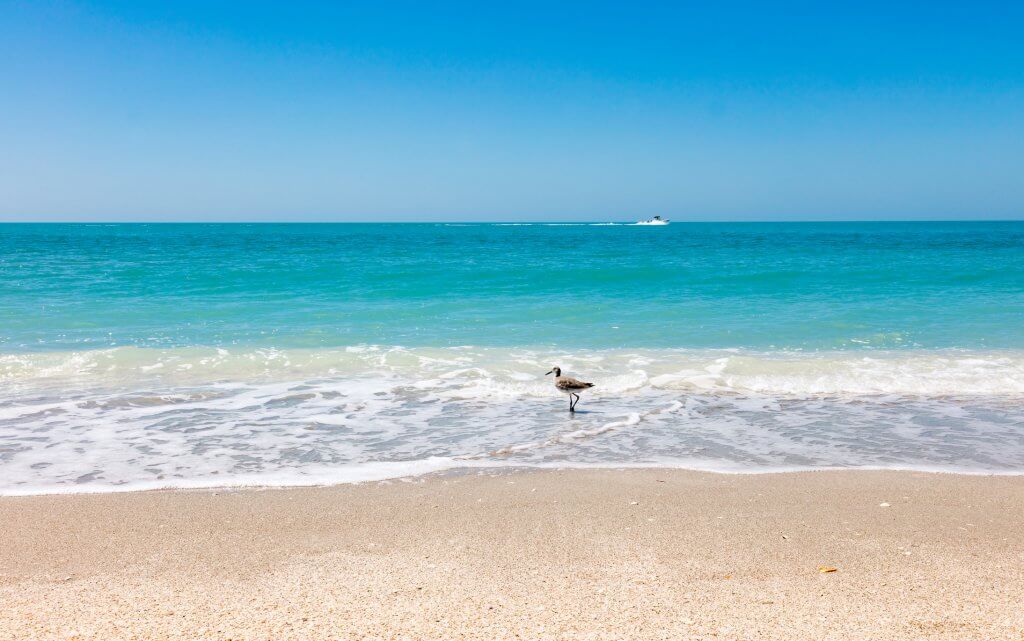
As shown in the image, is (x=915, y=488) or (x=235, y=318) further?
(x=235, y=318)

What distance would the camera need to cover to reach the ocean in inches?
288

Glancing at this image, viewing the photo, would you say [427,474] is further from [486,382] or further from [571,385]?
[486,382]

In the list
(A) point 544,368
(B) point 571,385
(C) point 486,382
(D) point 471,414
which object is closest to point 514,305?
(A) point 544,368

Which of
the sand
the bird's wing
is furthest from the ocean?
the sand

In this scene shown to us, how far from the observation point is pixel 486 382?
11.1m

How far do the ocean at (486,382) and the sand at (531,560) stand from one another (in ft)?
2.67

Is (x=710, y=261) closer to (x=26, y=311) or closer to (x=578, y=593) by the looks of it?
(x=26, y=311)

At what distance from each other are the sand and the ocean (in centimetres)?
81

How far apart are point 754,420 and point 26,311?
1888 centimetres

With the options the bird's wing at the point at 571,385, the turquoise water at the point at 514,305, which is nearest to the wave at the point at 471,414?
the bird's wing at the point at 571,385

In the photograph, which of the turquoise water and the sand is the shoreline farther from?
the turquoise water

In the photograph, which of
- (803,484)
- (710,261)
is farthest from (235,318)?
(710,261)

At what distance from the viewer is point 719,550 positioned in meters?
4.83

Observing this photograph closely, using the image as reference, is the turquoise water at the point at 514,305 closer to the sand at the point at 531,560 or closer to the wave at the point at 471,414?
the wave at the point at 471,414
